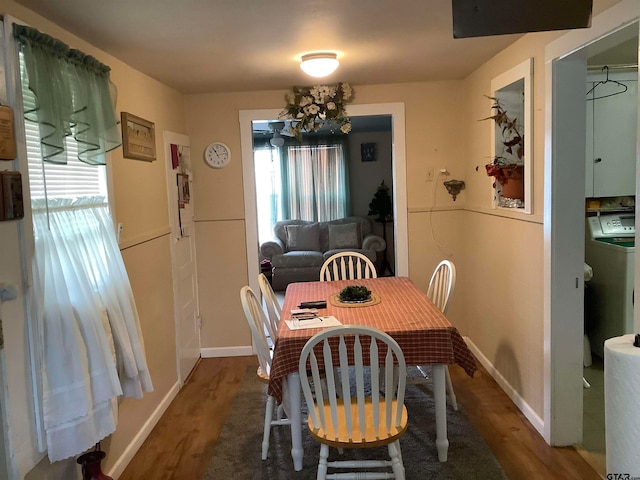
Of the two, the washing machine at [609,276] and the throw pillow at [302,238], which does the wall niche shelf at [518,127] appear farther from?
the throw pillow at [302,238]

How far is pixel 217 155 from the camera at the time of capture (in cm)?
443

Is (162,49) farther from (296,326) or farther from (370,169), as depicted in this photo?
(370,169)

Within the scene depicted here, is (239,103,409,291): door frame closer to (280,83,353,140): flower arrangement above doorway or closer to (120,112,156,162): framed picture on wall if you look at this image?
(280,83,353,140): flower arrangement above doorway

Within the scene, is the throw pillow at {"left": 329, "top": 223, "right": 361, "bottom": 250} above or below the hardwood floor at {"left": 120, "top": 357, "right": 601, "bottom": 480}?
above

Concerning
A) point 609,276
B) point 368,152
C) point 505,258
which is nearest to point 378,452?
point 505,258

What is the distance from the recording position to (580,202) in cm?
267

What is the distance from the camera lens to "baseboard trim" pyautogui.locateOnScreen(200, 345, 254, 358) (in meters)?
4.61

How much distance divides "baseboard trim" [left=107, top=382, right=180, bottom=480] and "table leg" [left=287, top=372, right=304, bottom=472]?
36.6 inches

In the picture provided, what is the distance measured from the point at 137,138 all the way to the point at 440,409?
2.30 m

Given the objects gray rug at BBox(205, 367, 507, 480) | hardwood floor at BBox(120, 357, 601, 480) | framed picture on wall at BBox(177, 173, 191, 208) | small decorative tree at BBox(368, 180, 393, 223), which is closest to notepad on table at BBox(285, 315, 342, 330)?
gray rug at BBox(205, 367, 507, 480)

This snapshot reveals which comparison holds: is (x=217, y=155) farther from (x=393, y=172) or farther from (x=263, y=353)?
(x=263, y=353)

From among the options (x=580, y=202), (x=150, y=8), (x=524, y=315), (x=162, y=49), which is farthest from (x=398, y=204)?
(x=150, y=8)

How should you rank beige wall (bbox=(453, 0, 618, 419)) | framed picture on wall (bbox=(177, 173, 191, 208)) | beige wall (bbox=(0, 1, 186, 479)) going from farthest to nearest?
framed picture on wall (bbox=(177, 173, 191, 208))
beige wall (bbox=(453, 0, 618, 419))
beige wall (bbox=(0, 1, 186, 479))

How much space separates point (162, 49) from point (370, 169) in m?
6.01
